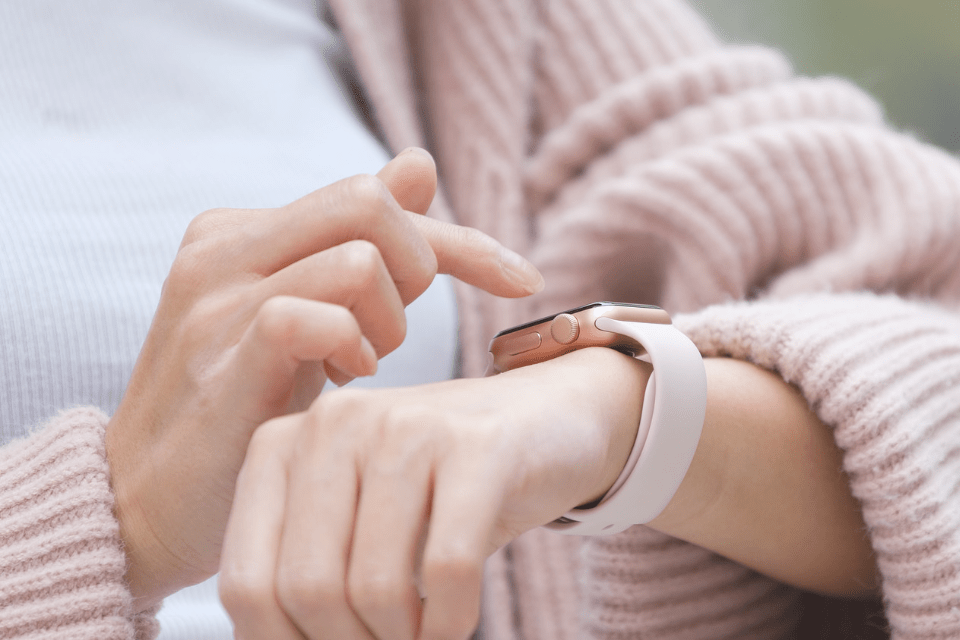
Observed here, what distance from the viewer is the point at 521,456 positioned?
0.91 ft

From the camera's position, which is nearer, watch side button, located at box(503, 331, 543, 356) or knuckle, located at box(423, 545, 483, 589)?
knuckle, located at box(423, 545, 483, 589)

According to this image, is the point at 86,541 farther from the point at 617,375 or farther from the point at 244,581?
the point at 617,375

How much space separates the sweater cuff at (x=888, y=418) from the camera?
0.39 meters

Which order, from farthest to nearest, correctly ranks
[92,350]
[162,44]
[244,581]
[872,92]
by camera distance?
1. [872,92]
2. [162,44]
3. [92,350]
4. [244,581]

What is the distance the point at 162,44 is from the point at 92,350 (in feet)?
0.98

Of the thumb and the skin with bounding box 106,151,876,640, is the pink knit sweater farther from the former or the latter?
the thumb

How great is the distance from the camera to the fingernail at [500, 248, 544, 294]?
0.37 m

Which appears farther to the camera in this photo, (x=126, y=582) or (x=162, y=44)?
(x=162, y=44)

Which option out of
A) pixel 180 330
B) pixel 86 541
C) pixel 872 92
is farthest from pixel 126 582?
pixel 872 92

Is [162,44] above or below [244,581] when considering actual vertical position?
above

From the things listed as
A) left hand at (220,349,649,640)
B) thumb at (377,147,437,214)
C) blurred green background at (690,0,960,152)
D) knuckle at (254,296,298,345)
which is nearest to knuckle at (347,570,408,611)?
left hand at (220,349,649,640)

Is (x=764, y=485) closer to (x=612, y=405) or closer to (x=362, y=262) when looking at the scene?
(x=612, y=405)

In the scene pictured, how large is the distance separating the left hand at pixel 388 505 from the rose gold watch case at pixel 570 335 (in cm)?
7

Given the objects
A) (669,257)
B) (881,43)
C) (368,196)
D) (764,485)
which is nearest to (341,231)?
(368,196)
